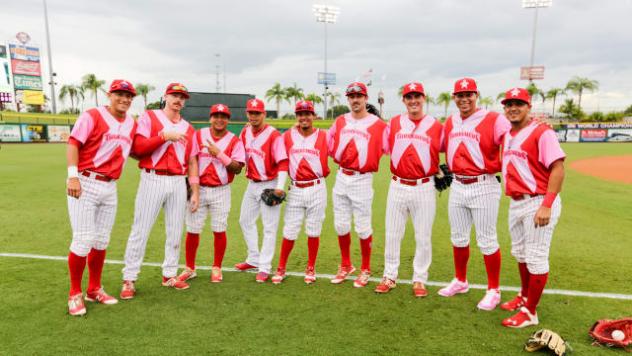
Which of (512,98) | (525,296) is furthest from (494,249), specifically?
(512,98)

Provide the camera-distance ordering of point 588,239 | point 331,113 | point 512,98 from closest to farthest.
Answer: point 512,98 → point 588,239 → point 331,113

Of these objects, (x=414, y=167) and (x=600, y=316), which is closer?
(x=600, y=316)

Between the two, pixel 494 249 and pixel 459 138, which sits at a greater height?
pixel 459 138

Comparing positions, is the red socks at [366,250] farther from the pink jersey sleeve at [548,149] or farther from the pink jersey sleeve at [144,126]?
the pink jersey sleeve at [144,126]

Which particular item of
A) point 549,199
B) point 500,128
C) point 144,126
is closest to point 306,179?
point 144,126

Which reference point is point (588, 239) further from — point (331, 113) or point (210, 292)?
point (331, 113)

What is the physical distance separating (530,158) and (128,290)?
13.8 ft

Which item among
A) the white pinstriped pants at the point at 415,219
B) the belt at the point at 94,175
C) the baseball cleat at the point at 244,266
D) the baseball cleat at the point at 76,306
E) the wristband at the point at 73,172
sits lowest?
the baseball cleat at the point at 244,266

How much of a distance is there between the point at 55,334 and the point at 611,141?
44446 millimetres

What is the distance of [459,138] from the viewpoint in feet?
13.3

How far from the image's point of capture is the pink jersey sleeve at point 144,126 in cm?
416

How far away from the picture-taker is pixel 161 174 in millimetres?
4219

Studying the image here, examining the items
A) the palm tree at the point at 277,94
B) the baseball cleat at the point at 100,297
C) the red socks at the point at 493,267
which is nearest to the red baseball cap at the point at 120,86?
the baseball cleat at the point at 100,297

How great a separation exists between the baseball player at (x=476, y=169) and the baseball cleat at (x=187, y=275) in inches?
121
